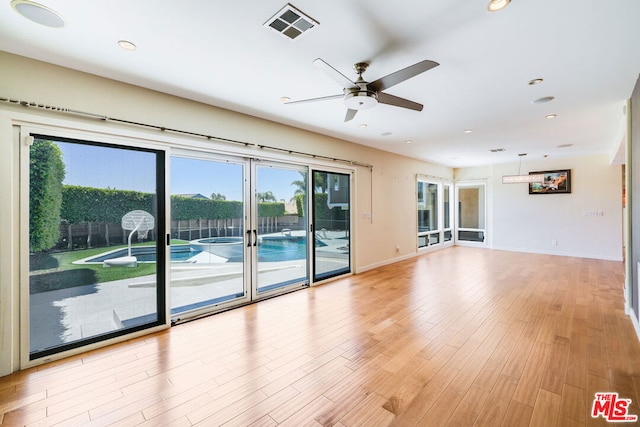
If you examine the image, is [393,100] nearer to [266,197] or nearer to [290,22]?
[290,22]

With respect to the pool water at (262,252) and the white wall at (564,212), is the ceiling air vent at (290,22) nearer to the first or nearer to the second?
the pool water at (262,252)

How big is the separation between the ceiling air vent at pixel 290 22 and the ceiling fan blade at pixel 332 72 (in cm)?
26

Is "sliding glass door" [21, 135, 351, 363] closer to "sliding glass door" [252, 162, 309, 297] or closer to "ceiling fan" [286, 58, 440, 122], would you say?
"sliding glass door" [252, 162, 309, 297]

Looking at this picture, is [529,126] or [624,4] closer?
[624,4]

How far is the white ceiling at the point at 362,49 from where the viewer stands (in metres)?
1.89

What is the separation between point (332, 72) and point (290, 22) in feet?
1.50

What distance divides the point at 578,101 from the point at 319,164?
3.66m

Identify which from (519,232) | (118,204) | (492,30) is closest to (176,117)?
(118,204)

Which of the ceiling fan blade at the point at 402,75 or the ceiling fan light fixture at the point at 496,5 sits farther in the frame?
the ceiling fan blade at the point at 402,75

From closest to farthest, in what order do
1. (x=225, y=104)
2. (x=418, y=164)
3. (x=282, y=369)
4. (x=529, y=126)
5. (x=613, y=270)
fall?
(x=282, y=369) → (x=225, y=104) → (x=529, y=126) → (x=613, y=270) → (x=418, y=164)

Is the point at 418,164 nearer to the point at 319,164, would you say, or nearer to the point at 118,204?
the point at 319,164

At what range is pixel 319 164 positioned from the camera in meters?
4.95

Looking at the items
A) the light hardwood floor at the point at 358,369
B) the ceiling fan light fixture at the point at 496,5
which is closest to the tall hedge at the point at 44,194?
the light hardwood floor at the point at 358,369

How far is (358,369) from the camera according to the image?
237 cm
